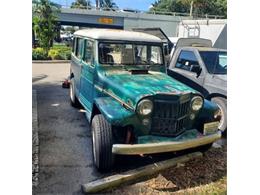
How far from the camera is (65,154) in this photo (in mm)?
4121

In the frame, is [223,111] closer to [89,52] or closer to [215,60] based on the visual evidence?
[215,60]

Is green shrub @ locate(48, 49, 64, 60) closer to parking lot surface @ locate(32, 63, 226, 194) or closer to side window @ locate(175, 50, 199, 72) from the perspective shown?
parking lot surface @ locate(32, 63, 226, 194)

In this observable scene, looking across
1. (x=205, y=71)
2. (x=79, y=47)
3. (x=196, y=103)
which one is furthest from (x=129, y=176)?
(x=79, y=47)

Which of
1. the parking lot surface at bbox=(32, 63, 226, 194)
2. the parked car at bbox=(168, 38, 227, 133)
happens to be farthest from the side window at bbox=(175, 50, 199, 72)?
the parking lot surface at bbox=(32, 63, 226, 194)

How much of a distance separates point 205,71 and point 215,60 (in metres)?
0.36

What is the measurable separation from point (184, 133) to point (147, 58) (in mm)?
1555

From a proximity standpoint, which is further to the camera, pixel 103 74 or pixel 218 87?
pixel 218 87

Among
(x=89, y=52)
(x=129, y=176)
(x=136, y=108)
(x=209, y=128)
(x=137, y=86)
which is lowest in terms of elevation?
(x=129, y=176)

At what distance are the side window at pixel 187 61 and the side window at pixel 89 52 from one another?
2027 millimetres

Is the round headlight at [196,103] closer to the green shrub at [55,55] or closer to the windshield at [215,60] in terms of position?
the windshield at [215,60]

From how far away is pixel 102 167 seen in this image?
358 centimetres

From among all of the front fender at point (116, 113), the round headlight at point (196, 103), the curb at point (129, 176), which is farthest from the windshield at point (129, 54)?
the curb at point (129, 176)
